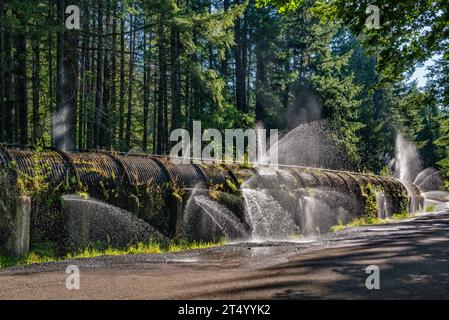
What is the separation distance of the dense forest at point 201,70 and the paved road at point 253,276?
17.6 ft

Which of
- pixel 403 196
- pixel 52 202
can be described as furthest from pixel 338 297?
pixel 403 196

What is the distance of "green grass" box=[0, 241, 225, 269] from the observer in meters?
9.44

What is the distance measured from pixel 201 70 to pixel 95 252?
18.2 m

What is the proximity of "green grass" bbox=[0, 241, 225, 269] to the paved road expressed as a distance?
0.86m

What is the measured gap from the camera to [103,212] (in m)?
11.7


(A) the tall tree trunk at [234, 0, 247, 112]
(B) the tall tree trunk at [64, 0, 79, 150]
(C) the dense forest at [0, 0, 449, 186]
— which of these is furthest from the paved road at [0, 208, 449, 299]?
(A) the tall tree trunk at [234, 0, 247, 112]

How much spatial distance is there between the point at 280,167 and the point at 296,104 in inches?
728

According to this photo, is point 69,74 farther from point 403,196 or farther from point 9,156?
point 403,196

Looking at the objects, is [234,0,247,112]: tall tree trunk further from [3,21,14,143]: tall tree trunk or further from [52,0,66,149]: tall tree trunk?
[52,0,66,149]: tall tree trunk

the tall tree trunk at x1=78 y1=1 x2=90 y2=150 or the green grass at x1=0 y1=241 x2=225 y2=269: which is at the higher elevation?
the tall tree trunk at x1=78 y1=1 x2=90 y2=150

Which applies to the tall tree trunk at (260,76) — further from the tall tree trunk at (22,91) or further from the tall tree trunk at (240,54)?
the tall tree trunk at (22,91)

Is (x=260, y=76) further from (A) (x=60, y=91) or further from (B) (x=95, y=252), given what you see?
(B) (x=95, y=252)

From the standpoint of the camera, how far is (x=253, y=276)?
7137 millimetres

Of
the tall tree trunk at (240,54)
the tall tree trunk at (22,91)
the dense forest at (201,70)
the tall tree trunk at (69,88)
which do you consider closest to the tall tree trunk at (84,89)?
the dense forest at (201,70)
